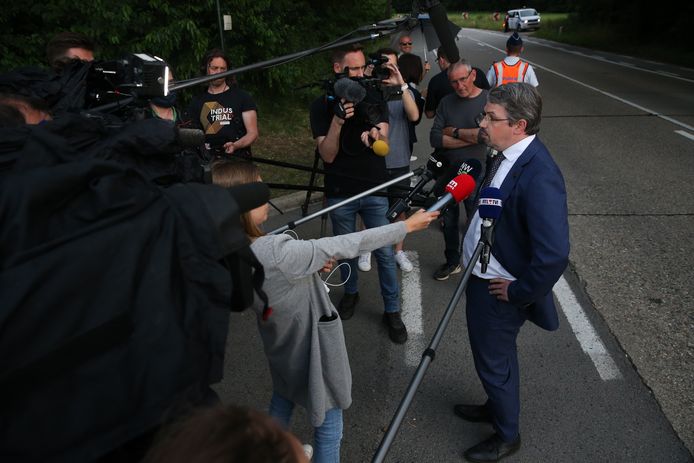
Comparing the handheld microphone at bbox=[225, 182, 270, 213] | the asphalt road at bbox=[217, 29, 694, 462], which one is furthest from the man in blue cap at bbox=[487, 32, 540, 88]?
the handheld microphone at bbox=[225, 182, 270, 213]

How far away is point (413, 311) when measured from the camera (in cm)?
430

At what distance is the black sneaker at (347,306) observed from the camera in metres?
4.16

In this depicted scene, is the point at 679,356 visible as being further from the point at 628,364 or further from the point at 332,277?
the point at 332,277

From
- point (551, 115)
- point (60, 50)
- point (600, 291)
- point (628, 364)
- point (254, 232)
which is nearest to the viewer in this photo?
point (254, 232)

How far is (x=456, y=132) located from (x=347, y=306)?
1.79 metres

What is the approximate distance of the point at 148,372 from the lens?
0.93m

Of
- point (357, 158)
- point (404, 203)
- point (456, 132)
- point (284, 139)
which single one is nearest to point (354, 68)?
point (357, 158)

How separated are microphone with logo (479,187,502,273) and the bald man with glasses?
214 cm

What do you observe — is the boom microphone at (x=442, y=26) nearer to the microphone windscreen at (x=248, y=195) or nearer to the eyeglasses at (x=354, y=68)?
the microphone windscreen at (x=248, y=195)

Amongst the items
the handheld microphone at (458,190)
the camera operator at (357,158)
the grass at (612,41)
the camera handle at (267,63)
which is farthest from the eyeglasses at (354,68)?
the grass at (612,41)

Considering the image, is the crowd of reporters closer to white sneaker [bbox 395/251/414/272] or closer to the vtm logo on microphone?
white sneaker [bbox 395/251/414/272]

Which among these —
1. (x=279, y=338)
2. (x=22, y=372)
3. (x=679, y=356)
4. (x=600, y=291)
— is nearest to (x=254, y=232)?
(x=279, y=338)

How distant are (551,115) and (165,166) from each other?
11744 millimetres

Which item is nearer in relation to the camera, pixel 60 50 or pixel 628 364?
pixel 628 364
